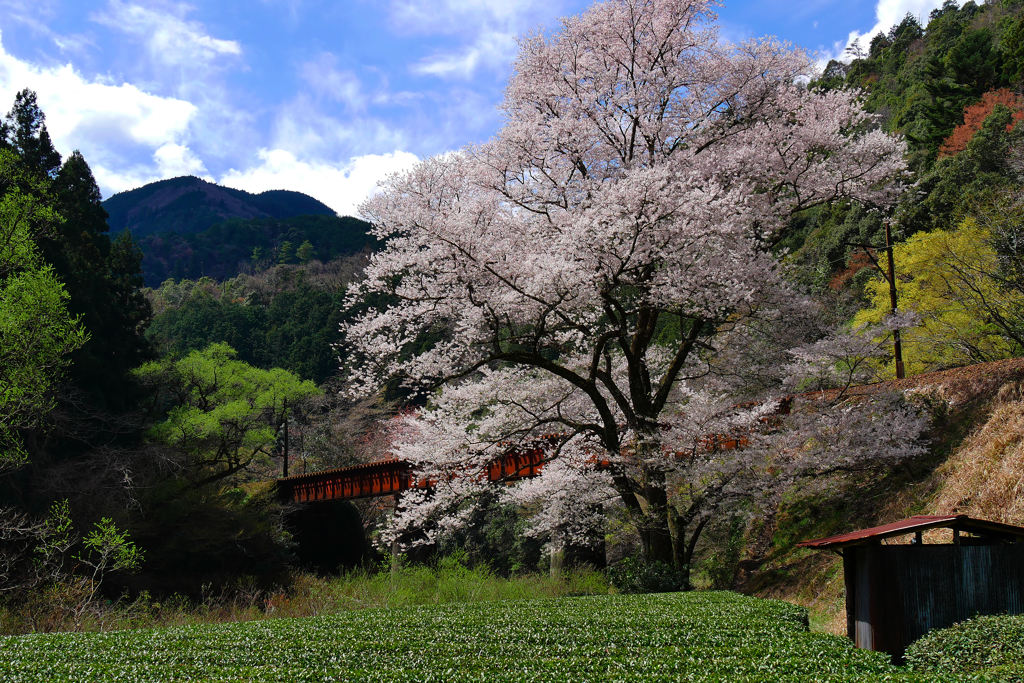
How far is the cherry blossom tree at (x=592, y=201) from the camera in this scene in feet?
38.7

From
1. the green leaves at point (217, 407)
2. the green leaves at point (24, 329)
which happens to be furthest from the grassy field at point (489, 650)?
the green leaves at point (217, 407)

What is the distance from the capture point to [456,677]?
17.3 feet

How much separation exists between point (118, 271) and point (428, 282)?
801 inches

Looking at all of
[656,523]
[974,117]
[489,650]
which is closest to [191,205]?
[974,117]

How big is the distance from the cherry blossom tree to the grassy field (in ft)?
13.0

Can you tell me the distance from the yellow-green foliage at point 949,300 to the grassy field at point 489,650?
13150 millimetres

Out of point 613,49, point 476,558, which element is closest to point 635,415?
point 613,49

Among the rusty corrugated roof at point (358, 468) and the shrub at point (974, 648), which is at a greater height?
the rusty corrugated roof at point (358, 468)

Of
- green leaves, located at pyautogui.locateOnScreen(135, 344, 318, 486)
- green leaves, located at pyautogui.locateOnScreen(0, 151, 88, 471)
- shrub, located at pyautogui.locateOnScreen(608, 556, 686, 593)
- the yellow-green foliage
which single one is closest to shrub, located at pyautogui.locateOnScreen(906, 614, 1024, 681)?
shrub, located at pyautogui.locateOnScreen(608, 556, 686, 593)

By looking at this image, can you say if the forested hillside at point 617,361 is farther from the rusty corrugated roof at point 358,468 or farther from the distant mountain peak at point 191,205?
the distant mountain peak at point 191,205

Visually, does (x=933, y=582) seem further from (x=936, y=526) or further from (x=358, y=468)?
(x=358, y=468)

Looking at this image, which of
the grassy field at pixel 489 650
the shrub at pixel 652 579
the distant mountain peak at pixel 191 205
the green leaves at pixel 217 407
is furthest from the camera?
the distant mountain peak at pixel 191 205

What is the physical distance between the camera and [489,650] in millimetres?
6469

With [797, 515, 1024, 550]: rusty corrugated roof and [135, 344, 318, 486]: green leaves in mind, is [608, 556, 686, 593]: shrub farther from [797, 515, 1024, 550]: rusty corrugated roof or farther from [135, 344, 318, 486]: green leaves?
[135, 344, 318, 486]: green leaves
